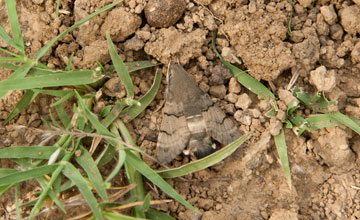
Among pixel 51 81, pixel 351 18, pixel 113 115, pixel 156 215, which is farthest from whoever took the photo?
pixel 351 18

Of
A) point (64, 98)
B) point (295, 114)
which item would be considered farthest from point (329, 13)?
point (64, 98)

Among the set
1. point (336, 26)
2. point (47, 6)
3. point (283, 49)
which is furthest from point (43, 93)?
point (336, 26)

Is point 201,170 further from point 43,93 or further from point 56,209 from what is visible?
point 43,93

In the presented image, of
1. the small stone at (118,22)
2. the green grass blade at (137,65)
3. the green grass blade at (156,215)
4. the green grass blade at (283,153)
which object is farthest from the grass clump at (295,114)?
the green grass blade at (156,215)

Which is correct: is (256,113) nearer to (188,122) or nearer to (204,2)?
(188,122)

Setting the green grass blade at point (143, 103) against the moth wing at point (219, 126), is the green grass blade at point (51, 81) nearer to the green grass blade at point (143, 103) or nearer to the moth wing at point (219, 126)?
the green grass blade at point (143, 103)
